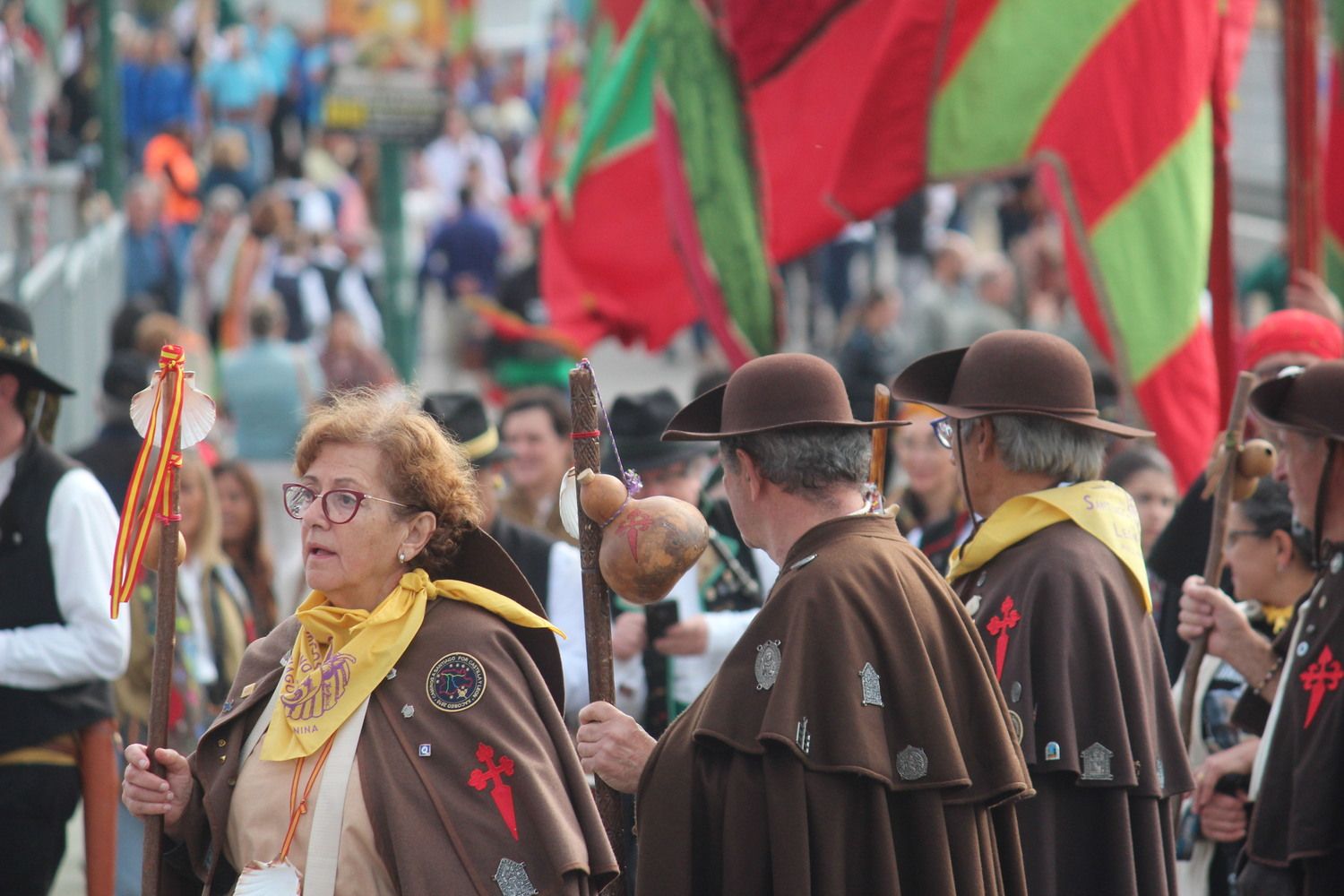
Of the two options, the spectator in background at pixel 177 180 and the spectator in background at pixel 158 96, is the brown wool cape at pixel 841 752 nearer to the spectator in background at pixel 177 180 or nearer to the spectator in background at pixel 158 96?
the spectator in background at pixel 177 180

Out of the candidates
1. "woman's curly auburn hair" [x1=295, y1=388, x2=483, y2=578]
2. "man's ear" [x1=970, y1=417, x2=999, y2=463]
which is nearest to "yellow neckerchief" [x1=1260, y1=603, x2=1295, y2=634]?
"man's ear" [x1=970, y1=417, x2=999, y2=463]

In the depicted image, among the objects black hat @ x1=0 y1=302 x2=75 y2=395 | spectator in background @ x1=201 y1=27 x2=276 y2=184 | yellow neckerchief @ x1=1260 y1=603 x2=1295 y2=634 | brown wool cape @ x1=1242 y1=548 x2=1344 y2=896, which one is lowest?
brown wool cape @ x1=1242 y1=548 x2=1344 y2=896

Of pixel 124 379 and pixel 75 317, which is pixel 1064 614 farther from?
pixel 75 317

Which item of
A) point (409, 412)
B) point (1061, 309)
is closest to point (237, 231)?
point (1061, 309)

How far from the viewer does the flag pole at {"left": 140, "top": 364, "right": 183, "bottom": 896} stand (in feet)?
12.2

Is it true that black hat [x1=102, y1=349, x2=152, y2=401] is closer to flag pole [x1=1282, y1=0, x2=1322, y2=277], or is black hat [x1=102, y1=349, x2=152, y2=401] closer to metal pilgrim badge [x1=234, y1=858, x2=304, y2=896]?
metal pilgrim badge [x1=234, y1=858, x2=304, y2=896]

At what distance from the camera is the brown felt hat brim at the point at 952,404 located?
4.20 m

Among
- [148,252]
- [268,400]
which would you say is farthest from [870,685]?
[148,252]

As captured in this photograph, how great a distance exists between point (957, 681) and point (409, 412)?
1.31m

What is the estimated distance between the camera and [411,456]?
3.86 meters

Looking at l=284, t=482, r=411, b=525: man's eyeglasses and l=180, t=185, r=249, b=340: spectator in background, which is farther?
l=180, t=185, r=249, b=340: spectator in background

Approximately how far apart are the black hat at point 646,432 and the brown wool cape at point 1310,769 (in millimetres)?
2362

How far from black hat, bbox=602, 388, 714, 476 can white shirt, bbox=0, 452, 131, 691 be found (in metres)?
1.75

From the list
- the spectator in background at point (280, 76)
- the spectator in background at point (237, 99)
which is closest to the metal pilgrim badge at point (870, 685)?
the spectator in background at point (237, 99)
